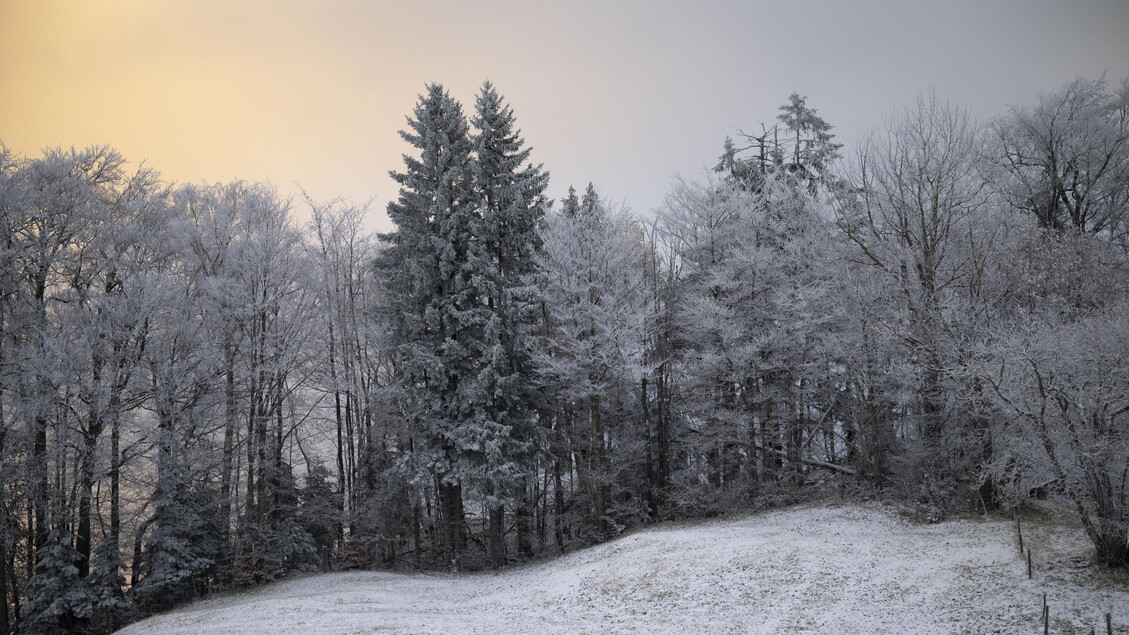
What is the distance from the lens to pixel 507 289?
78.0 feet

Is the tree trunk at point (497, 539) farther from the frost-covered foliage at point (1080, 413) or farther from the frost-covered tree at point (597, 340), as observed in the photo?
the frost-covered foliage at point (1080, 413)

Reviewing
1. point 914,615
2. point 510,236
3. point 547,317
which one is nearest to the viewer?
point 914,615

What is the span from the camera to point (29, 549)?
827 inches

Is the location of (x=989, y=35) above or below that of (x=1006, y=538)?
above

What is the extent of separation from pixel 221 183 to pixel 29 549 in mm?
14883

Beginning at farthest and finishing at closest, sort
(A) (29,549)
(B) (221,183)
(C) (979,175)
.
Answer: (B) (221,183) → (A) (29,549) → (C) (979,175)

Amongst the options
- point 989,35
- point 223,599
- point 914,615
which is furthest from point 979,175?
point 989,35

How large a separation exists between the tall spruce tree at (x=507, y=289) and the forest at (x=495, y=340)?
14 cm

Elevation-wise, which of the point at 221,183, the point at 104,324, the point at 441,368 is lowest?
the point at 441,368

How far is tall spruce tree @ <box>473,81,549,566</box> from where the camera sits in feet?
75.8

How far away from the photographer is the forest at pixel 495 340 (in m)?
18.7

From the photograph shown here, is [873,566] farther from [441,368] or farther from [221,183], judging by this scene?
[221,183]

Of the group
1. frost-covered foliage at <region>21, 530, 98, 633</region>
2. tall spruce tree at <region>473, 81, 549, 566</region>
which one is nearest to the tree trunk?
tall spruce tree at <region>473, 81, 549, 566</region>

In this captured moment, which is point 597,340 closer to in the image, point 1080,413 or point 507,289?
point 507,289
